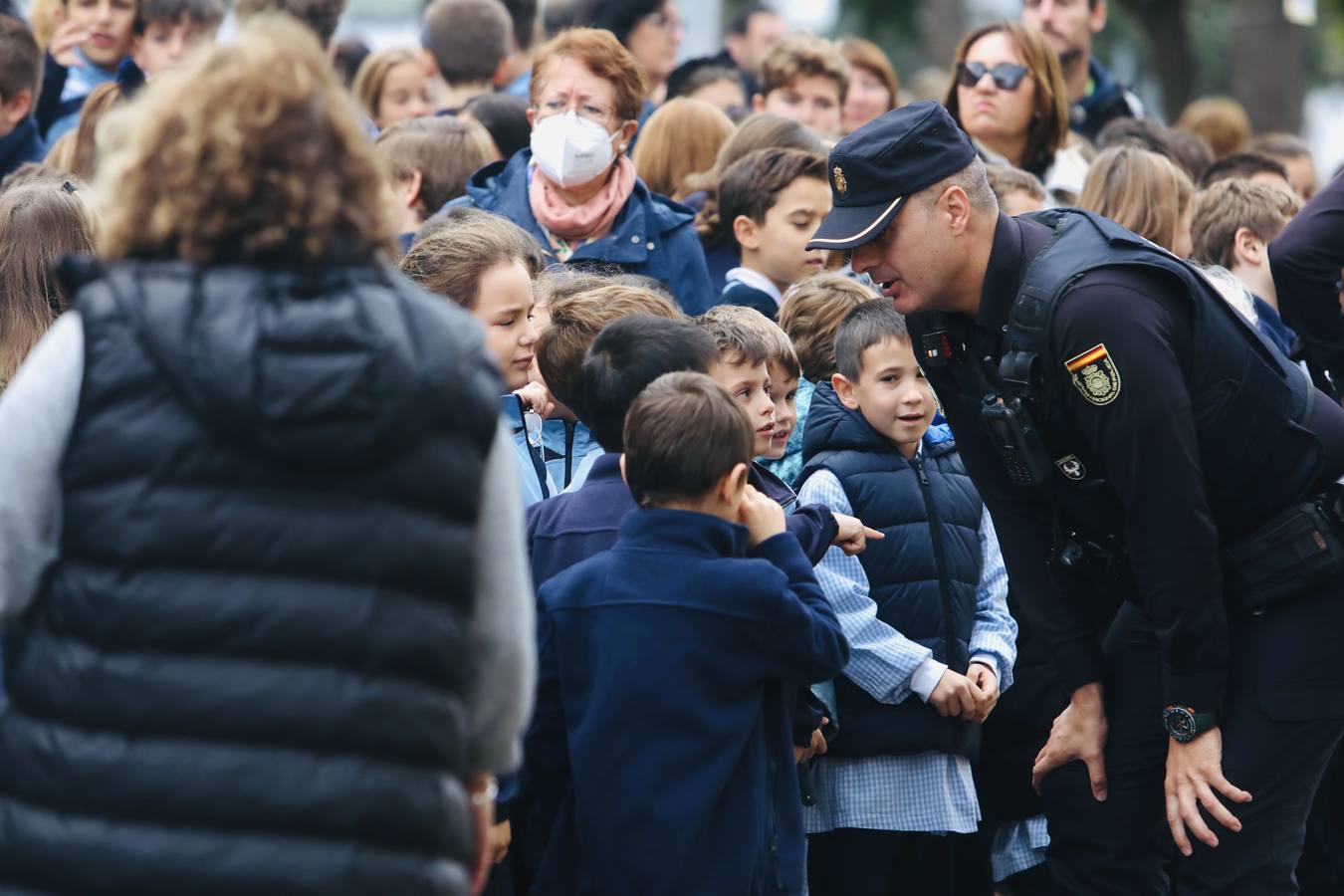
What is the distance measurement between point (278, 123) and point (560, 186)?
349 cm

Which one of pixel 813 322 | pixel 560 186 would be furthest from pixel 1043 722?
pixel 560 186

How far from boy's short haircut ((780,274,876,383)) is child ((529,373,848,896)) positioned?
5.08ft

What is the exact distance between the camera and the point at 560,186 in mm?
5754

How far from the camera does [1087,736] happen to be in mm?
4059

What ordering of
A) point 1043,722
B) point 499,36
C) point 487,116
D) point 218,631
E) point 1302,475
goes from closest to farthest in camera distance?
point 218,631 < point 1302,475 < point 1043,722 < point 487,116 < point 499,36

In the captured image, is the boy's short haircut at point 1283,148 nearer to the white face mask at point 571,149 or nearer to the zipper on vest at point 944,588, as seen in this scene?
the white face mask at point 571,149

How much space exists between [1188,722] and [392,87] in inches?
228

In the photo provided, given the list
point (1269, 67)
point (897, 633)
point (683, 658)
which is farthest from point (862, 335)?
point (1269, 67)

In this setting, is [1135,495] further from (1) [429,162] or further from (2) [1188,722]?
(1) [429,162]

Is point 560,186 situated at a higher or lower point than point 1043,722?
higher

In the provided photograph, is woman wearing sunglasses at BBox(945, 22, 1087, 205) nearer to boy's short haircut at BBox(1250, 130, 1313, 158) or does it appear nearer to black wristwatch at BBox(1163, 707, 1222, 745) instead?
boy's short haircut at BBox(1250, 130, 1313, 158)

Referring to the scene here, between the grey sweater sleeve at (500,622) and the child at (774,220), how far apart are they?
10.8 feet

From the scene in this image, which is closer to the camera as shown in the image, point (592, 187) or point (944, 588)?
point (944, 588)

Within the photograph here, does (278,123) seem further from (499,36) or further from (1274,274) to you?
(499,36)
